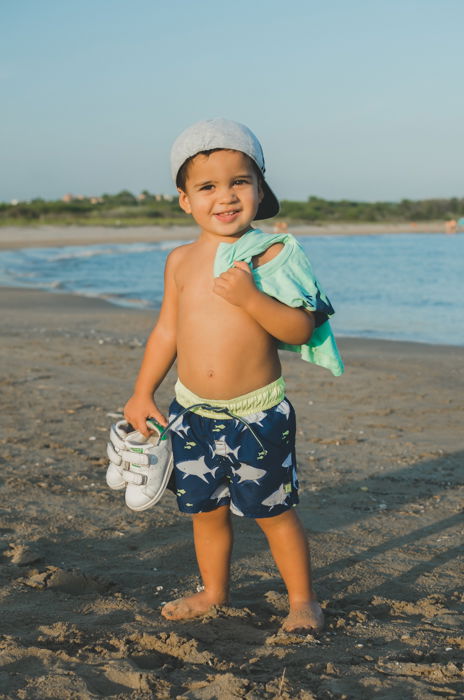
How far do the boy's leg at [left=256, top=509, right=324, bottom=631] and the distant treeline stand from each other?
4666cm

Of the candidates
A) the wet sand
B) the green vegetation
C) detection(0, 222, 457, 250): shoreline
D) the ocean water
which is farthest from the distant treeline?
the wet sand

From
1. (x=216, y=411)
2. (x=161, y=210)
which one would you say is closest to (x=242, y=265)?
(x=216, y=411)

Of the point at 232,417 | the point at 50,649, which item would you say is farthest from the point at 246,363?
the point at 50,649

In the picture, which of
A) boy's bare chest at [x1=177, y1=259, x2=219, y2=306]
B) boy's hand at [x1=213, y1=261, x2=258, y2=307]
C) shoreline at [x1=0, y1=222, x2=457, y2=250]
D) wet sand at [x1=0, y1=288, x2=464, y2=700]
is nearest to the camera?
wet sand at [x1=0, y1=288, x2=464, y2=700]

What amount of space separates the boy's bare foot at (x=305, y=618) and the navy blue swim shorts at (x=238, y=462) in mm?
351

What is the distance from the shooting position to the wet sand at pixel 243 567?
2322 mm

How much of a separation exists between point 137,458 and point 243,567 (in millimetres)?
807

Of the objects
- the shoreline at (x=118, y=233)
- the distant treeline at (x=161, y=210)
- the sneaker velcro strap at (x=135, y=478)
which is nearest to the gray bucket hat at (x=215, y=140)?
the sneaker velcro strap at (x=135, y=478)

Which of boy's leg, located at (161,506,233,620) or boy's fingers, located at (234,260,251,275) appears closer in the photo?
boy's fingers, located at (234,260,251,275)

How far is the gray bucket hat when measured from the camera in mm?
2664

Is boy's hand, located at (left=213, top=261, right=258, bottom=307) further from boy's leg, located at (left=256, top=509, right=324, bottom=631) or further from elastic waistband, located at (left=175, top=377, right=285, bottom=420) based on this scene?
boy's leg, located at (left=256, top=509, right=324, bottom=631)

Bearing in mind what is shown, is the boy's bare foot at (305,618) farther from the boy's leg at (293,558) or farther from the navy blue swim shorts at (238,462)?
the navy blue swim shorts at (238,462)

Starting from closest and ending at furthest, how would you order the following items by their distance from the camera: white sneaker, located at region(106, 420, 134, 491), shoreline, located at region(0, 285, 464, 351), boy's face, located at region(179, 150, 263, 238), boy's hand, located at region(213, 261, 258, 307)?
boy's hand, located at region(213, 261, 258, 307), boy's face, located at region(179, 150, 263, 238), white sneaker, located at region(106, 420, 134, 491), shoreline, located at region(0, 285, 464, 351)

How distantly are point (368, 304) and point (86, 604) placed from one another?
12732mm
